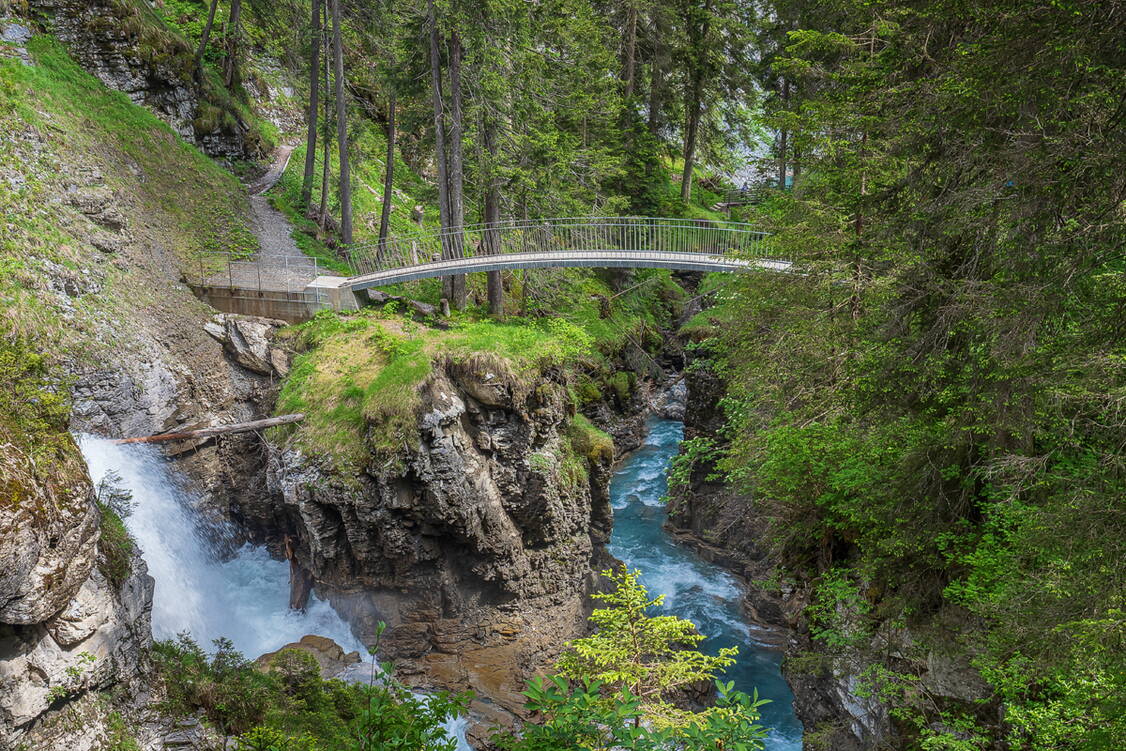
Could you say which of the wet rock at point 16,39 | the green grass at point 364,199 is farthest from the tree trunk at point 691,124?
the wet rock at point 16,39

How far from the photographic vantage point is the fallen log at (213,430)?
47.2ft

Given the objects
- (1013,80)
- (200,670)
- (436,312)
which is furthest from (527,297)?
(1013,80)

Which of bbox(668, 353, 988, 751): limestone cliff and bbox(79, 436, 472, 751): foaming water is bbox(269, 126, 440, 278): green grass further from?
bbox(668, 353, 988, 751): limestone cliff

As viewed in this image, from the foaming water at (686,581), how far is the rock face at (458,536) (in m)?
3.04

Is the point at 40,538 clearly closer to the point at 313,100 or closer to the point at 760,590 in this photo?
the point at 760,590

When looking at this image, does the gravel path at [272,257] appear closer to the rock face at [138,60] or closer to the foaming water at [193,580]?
the rock face at [138,60]

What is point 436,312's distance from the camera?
1880 cm

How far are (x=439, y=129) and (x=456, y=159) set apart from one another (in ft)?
2.84

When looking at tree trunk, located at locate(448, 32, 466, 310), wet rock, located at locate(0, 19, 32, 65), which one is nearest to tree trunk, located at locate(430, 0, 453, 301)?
tree trunk, located at locate(448, 32, 466, 310)

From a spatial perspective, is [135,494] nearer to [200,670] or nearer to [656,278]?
[200,670]

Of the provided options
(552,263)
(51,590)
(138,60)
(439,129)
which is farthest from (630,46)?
(51,590)

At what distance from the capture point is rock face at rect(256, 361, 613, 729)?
14234 millimetres

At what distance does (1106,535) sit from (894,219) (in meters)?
4.52

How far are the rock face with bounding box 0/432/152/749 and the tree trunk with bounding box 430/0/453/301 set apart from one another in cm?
1106
